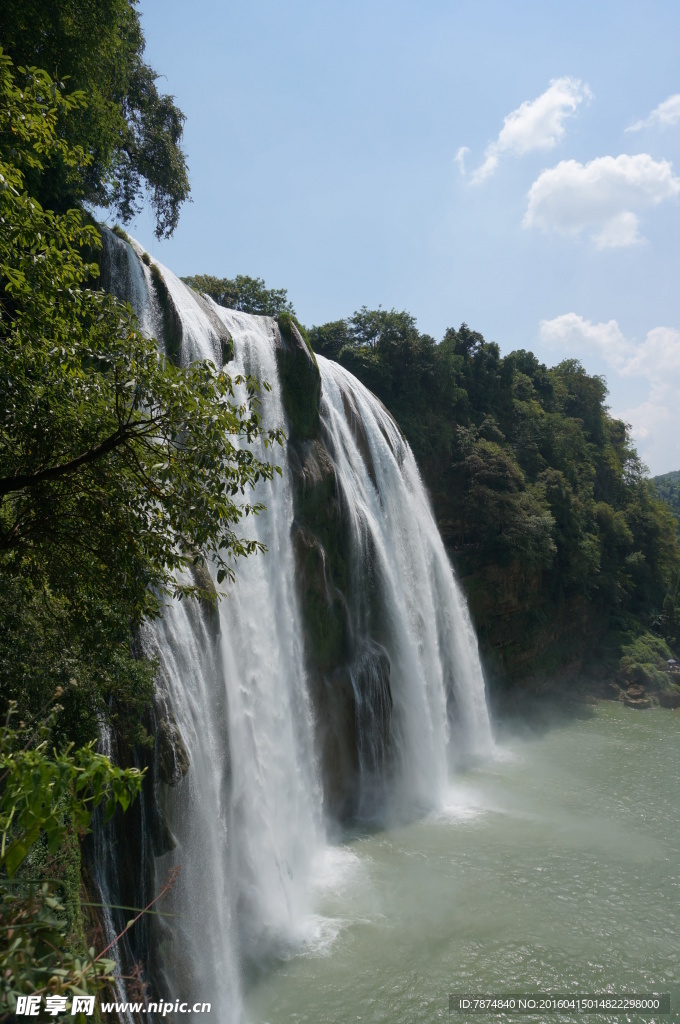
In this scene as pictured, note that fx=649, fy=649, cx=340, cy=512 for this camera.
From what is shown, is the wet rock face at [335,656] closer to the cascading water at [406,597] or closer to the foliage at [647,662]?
the cascading water at [406,597]

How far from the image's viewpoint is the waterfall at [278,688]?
8.97m

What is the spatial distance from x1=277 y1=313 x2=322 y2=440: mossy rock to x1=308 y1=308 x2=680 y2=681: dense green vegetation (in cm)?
1154

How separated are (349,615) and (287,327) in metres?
7.65

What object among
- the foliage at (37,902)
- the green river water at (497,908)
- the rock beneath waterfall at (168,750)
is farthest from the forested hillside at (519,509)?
the foliage at (37,902)

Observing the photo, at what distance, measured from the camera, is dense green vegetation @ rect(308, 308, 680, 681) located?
26.5m

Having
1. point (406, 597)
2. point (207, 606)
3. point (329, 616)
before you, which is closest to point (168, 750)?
point (207, 606)

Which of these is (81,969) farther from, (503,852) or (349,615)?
(349,615)

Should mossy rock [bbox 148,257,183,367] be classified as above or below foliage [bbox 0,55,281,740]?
above

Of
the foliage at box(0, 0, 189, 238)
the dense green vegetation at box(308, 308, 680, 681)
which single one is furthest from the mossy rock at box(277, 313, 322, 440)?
the dense green vegetation at box(308, 308, 680, 681)

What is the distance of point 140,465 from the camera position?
562 cm

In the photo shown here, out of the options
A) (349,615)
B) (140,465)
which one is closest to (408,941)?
(349,615)

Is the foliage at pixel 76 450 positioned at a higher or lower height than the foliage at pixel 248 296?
lower

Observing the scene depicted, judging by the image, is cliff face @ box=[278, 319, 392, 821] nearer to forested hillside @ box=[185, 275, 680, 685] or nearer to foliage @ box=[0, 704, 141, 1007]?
forested hillside @ box=[185, 275, 680, 685]

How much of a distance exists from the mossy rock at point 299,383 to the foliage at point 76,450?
998cm
